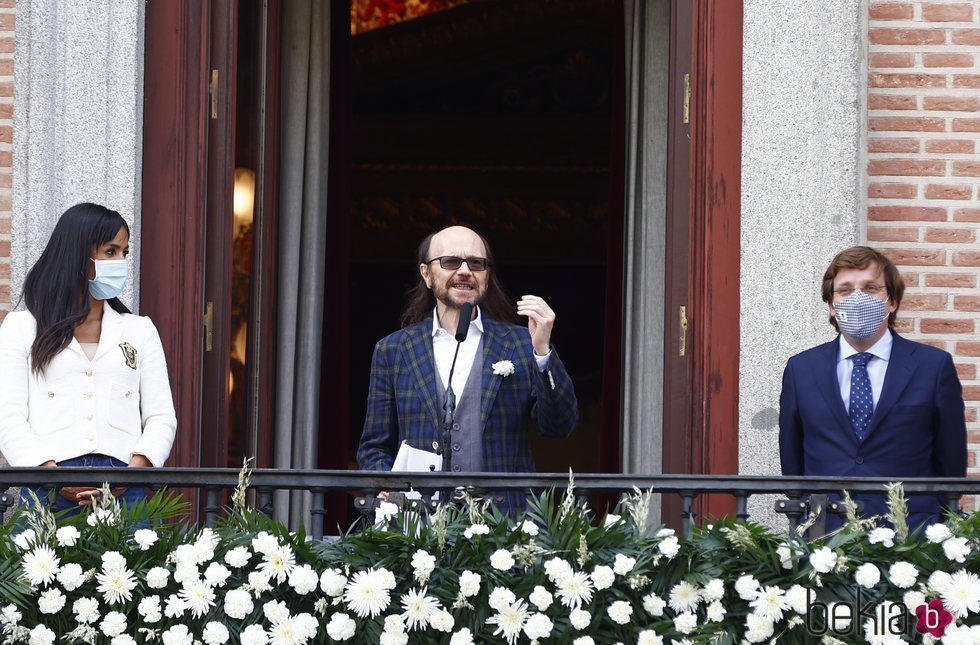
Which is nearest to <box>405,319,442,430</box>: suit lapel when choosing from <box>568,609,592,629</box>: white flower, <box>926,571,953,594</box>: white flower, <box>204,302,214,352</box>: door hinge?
<box>568,609,592,629</box>: white flower

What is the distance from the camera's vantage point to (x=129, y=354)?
547 centimetres

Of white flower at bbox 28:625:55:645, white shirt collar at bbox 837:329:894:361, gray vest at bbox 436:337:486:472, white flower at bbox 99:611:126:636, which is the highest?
white shirt collar at bbox 837:329:894:361

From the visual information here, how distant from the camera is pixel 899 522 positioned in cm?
478

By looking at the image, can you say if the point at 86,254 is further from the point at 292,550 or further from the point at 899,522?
the point at 899,522

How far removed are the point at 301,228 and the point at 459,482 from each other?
3.27m

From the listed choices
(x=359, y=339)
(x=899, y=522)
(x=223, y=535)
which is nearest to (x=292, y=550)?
(x=223, y=535)

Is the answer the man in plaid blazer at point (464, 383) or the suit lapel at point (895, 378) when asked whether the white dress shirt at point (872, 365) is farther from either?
the man in plaid blazer at point (464, 383)

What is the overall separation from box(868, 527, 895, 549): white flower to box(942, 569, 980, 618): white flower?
0.21 metres

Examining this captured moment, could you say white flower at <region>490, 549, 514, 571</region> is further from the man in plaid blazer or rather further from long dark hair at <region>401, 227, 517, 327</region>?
long dark hair at <region>401, 227, 517, 327</region>

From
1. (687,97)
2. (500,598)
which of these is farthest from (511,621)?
(687,97)

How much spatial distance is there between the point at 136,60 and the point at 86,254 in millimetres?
1331

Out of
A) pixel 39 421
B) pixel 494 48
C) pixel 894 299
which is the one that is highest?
pixel 494 48

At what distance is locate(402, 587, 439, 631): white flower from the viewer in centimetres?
471

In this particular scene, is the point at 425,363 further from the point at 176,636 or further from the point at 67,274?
the point at 176,636
